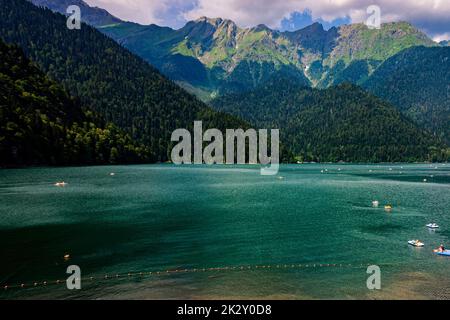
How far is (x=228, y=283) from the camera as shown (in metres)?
48.6

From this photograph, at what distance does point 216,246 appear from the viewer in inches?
2603

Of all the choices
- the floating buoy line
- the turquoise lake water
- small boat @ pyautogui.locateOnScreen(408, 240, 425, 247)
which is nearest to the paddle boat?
small boat @ pyautogui.locateOnScreen(408, 240, 425, 247)

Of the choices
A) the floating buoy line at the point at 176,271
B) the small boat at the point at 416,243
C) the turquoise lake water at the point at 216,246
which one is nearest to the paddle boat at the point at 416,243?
the small boat at the point at 416,243

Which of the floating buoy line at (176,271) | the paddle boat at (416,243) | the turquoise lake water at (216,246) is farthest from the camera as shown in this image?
the paddle boat at (416,243)

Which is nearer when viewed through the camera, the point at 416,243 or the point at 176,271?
the point at 176,271

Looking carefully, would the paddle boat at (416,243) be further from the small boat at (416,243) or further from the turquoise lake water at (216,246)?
the turquoise lake water at (216,246)

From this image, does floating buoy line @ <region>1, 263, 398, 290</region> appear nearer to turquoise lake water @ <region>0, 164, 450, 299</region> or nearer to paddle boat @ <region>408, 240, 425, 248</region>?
turquoise lake water @ <region>0, 164, 450, 299</region>

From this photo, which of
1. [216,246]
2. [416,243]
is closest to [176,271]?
[216,246]

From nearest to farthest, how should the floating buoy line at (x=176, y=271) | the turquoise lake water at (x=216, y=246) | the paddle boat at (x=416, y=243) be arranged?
the floating buoy line at (x=176, y=271) < the turquoise lake water at (x=216, y=246) < the paddle boat at (x=416, y=243)

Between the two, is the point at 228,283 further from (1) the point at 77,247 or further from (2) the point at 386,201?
(2) the point at 386,201

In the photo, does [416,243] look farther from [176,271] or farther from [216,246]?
[176,271]

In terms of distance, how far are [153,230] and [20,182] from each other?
9361cm

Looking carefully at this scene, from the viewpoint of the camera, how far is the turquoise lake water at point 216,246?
46844 mm

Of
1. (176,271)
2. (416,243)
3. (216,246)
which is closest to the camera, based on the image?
(176,271)
